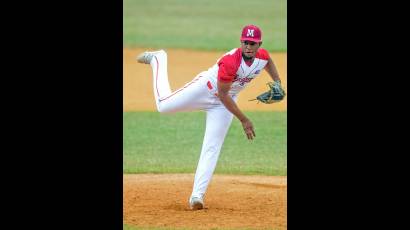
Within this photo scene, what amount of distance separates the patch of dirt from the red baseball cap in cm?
872

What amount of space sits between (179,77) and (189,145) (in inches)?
257

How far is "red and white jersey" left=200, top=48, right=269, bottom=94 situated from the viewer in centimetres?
892

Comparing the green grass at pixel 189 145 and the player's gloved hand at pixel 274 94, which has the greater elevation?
the player's gloved hand at pixel 274 94

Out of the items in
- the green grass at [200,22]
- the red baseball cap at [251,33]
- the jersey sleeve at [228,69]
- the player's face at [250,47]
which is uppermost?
the green grass at [200,22]

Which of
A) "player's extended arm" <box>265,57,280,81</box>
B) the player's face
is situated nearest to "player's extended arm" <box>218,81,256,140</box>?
the player's face

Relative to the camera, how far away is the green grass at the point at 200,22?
26062 millimetres

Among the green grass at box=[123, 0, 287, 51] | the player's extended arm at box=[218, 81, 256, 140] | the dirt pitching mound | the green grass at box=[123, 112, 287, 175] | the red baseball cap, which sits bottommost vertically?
the dirt pitching mound

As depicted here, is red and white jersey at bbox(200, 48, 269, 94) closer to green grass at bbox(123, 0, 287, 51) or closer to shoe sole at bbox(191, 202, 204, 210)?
shoe sole at bbox(191, 202, 204, 210)

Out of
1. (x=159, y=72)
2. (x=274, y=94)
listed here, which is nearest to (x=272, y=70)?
(x=274, y=94)

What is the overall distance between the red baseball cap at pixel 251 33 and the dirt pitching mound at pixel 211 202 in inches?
77.1

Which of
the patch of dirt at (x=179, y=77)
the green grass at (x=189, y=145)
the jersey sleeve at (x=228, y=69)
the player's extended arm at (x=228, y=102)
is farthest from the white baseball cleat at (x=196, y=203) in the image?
the patch of dirt at (x=179, y=77)

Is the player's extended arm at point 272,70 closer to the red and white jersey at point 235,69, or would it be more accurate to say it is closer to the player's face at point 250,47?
the red and white jersey at point 235,69
